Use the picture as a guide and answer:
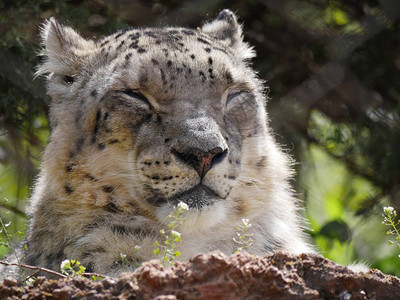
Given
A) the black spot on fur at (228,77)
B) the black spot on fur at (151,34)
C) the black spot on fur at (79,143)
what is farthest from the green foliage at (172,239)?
the black spot on fur at (151,34)

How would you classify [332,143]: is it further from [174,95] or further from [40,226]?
[40,226]

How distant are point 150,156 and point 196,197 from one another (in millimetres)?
280

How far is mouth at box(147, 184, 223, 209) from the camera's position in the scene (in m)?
3.03

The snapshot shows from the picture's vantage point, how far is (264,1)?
536 cm

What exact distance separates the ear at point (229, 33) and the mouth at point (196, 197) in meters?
1.34

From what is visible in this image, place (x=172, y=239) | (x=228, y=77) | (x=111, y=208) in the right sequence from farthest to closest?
(x=228, y=77)
(x=111, y=208)
(x=172, y=239)

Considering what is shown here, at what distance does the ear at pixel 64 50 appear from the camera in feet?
12.4

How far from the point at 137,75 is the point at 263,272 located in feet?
5.16

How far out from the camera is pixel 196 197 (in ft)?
9.96

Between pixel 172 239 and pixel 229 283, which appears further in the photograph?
pixel 172 239

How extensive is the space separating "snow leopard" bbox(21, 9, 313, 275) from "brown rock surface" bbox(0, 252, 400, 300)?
2.79ft

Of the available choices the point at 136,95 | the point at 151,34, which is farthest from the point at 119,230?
the point at 151,34

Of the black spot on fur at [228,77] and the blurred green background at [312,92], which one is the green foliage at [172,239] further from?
the blurred green background at [312,92]

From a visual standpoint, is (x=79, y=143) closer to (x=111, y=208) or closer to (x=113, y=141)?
(x=113, y=141)
